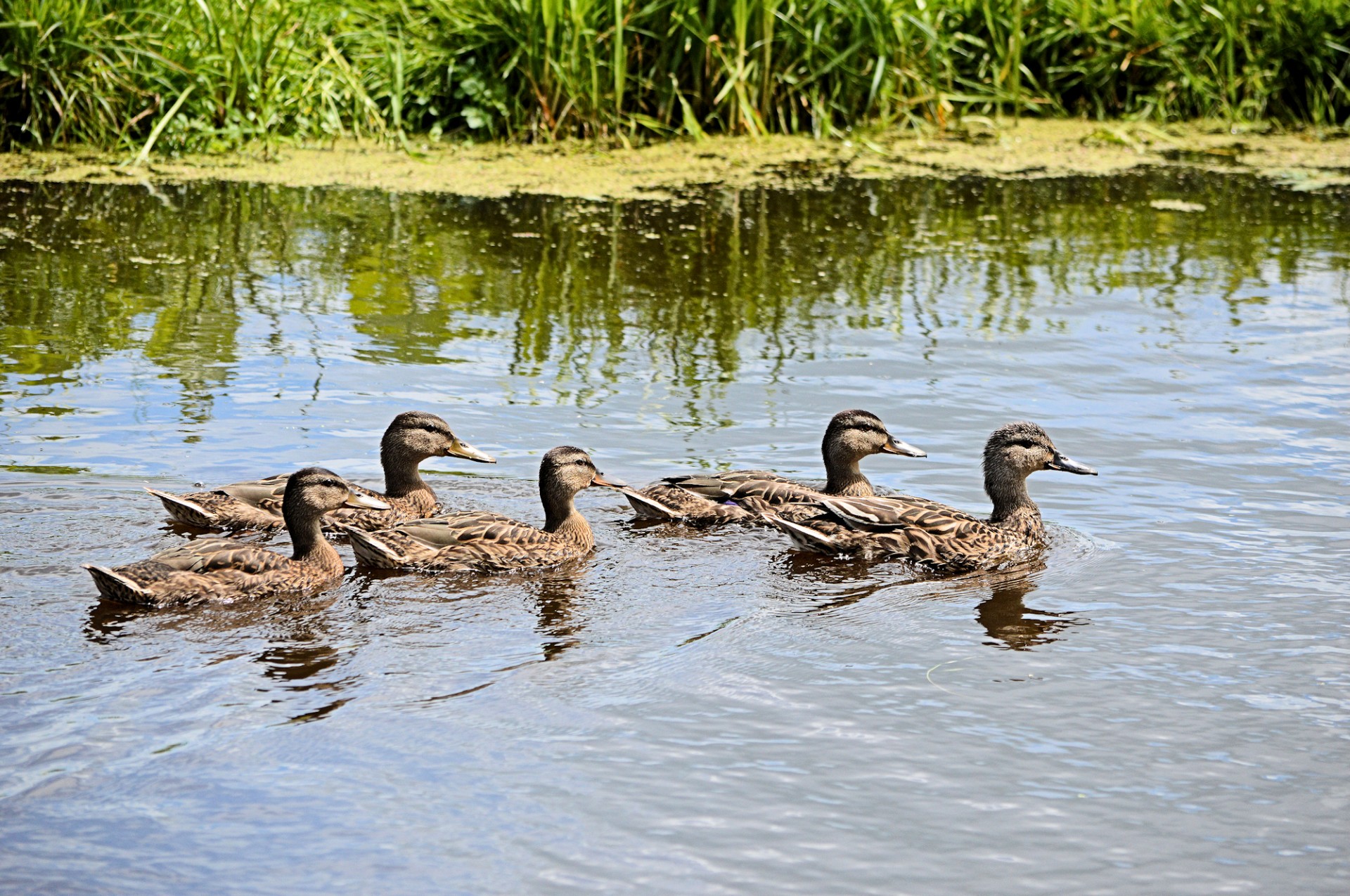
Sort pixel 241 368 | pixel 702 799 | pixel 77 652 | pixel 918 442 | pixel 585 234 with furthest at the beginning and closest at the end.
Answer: pixel 585 234 < pixel 241 368 < pixel 918 442 < pixel 77 652 < pixel 702 799

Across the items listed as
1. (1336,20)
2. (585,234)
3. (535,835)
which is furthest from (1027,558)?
(1336,20)

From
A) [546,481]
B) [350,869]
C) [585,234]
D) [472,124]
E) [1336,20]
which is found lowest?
[350,869]

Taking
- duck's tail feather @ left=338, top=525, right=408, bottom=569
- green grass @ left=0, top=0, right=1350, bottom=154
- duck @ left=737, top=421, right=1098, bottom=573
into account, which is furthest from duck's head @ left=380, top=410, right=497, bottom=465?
green grass @ left=0, top=0, right=1350, bottom=154

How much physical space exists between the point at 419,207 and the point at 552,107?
1.77 m

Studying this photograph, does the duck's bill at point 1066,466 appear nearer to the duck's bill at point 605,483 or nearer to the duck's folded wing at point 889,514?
the duck's folded wing at point 889,514

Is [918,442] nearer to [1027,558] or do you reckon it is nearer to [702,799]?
[1027,558]

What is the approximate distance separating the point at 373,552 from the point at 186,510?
0.84m

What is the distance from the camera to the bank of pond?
21.0 ft

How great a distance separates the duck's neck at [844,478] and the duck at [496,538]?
1.19m

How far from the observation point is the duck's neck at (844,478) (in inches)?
301

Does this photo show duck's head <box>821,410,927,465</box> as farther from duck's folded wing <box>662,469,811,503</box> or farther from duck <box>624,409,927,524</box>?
duck's folded wing <box>662,469,811,503</box>

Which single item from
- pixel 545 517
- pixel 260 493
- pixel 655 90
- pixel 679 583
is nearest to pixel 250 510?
pixel 260 493

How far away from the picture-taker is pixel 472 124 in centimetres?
1384

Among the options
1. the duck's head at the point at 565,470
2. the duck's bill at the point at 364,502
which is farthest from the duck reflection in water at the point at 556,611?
the duck's bill at the point at 364,502
